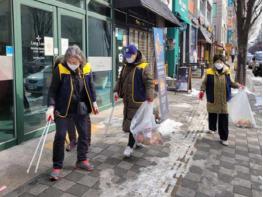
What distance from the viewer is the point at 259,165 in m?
4.52

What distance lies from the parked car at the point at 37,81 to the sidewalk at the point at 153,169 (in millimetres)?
887

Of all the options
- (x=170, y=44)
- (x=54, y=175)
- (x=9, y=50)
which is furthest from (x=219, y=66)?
(x=170, y=44)

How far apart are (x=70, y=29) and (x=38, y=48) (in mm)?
1132

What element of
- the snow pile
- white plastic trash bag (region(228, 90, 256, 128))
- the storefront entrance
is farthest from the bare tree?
the storefront entrance

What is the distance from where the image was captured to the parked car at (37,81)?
202 inches

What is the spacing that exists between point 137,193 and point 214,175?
3.99 ft

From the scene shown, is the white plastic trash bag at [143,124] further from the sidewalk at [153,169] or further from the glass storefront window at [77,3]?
the glass storefront window at [77,3]

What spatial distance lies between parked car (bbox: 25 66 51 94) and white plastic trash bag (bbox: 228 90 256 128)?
3711 millimetres

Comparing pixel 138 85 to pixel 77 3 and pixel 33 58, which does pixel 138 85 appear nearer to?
pixel 33 58

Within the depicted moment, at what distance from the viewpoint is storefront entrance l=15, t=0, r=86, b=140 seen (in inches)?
188

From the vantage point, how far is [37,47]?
17.1 feet

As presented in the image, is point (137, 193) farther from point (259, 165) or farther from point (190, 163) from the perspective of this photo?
point (259, 165)

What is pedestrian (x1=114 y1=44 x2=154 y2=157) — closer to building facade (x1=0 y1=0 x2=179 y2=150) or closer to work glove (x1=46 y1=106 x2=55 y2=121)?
work glove (x1=46 y1=106 x2=55 y2=121)

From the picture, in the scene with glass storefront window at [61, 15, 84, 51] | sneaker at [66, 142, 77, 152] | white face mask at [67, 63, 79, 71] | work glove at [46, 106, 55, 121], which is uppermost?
glass storefront window at [61, 15, 84, 51]
